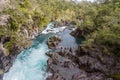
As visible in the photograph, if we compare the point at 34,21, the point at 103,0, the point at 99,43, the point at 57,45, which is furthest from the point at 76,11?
the point at 99,43

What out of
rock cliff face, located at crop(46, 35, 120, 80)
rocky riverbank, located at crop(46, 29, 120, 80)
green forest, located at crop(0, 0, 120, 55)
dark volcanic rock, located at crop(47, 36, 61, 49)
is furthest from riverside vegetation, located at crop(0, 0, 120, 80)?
dark volcanic rock, located at crop(47, 36, 61, 49)

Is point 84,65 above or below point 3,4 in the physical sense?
below

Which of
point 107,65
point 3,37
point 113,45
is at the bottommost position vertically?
point 107,65

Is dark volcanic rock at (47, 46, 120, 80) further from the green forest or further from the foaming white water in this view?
the green forest

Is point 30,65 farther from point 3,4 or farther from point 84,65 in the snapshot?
point 3,4

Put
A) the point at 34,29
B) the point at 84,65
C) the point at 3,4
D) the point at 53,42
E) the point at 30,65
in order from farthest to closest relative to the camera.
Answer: the point at 34,29
the point at 53,42
the point at 3,4
the point at 84,65
the point at 30,65

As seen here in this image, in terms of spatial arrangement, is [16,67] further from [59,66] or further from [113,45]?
[113,45]

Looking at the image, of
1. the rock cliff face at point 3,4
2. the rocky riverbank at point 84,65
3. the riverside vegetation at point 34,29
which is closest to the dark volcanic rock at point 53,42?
the riverside vegetation at point 34,29

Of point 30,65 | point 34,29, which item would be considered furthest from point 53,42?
point 30,65
